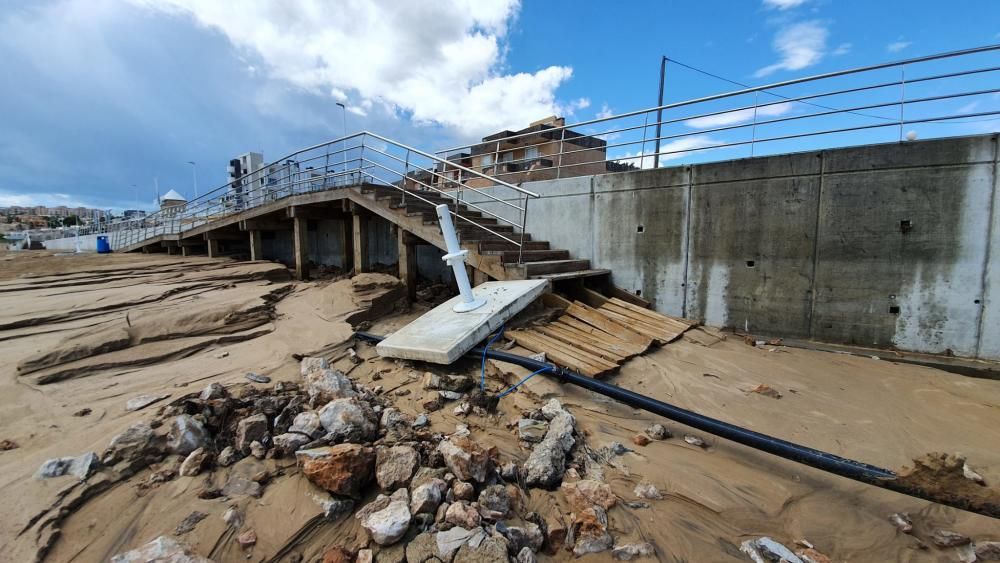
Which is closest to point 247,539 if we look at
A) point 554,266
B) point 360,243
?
point 554,266

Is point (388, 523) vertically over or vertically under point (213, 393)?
under

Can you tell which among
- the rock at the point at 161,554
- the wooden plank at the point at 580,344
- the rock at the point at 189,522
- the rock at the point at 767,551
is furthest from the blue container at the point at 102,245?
the rock at the point at 767,551

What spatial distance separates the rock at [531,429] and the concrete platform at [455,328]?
124cm

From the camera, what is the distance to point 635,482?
299cm

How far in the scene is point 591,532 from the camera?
247cm

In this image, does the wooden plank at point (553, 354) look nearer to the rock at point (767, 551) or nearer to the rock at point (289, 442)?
the rock at point (767, 551)

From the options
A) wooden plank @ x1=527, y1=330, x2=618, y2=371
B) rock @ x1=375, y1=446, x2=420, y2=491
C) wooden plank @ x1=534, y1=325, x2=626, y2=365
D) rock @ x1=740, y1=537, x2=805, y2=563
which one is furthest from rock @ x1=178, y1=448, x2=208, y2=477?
wooden plank @ x1=534, y1=325, x2=626, y2=365

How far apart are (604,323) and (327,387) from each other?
3796 mm

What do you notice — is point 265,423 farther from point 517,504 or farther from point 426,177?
point 426,177

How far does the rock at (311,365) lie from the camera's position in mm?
4734

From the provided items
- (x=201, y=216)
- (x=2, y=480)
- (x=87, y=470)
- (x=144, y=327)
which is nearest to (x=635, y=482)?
(x=87, y=470)

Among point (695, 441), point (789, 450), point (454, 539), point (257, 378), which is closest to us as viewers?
point (454, 539)

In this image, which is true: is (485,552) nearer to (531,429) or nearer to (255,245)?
(531,429)

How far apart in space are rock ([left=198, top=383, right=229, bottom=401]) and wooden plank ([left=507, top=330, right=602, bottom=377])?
310 centimetres
